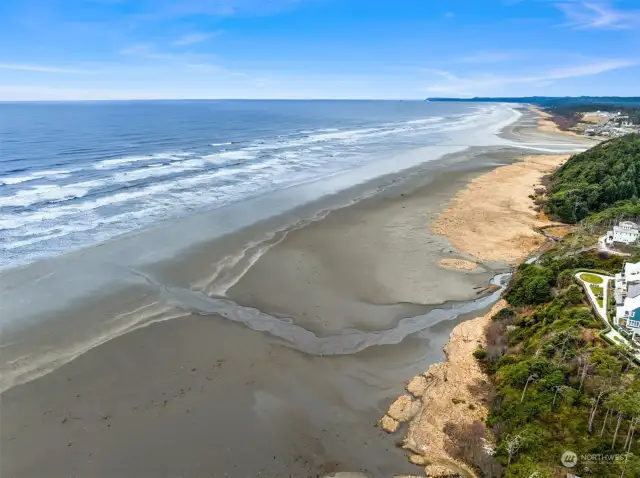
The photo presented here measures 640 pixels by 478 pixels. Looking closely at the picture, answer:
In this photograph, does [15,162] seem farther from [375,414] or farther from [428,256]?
[375,414]

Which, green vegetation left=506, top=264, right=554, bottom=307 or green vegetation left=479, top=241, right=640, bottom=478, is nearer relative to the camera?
green vegetation left=479, top=241, right=640, bottom=478

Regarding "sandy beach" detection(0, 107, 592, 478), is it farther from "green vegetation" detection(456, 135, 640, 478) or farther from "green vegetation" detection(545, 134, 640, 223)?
"green vegetation" detection(545, 134, 640, 223)

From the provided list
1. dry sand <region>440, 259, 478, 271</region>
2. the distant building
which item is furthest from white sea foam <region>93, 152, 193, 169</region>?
the distant building

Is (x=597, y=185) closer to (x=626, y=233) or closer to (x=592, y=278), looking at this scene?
(x=626, y=233)
